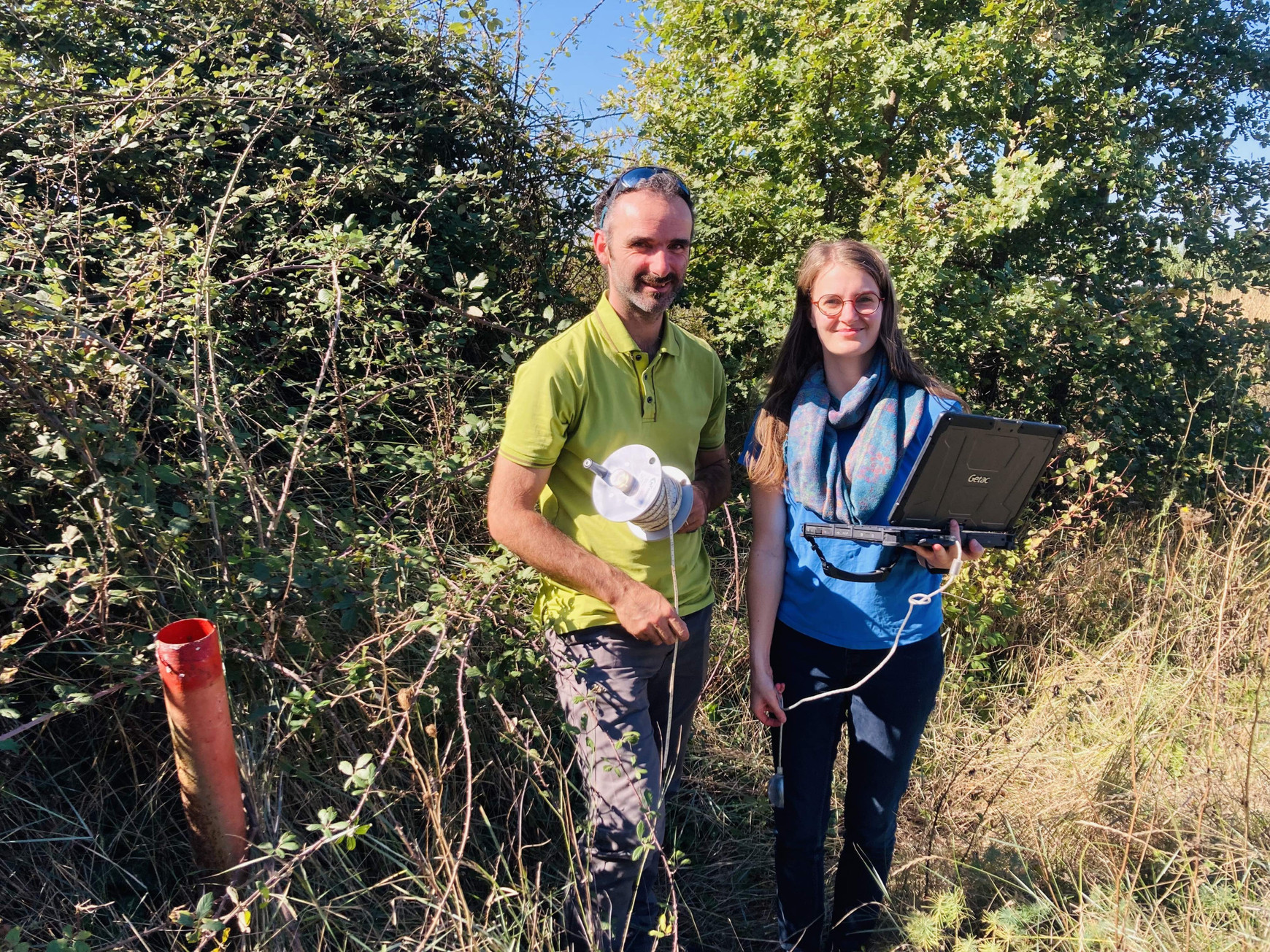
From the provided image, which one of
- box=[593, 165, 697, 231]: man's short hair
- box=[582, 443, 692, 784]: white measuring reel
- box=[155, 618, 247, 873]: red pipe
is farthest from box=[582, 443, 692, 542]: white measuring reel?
box=[155, 618, 247, 873]: red pipe

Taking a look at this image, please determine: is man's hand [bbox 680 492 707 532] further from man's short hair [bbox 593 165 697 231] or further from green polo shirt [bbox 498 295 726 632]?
man's short hair [bbox 593 165 697 231]

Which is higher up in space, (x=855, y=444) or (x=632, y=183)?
(x=632, y=183)

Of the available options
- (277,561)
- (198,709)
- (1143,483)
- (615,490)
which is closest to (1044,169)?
(1143,483)

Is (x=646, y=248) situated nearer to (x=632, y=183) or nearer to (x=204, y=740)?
(x=632, y=183)

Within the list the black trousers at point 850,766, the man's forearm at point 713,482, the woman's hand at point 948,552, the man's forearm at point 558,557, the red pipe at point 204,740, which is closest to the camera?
the red pipe at point 204,740

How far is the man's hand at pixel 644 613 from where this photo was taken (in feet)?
6.56

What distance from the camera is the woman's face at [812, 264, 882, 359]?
7.14 feet

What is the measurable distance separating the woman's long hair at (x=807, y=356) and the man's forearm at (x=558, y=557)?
1.85 feet

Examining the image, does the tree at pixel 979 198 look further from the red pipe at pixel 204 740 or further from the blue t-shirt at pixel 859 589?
the red pipe at pixel 204 740

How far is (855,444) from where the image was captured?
222cm

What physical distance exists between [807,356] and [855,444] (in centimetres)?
33

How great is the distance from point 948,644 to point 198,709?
10.8 feet

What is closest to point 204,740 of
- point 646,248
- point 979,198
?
point 646,248

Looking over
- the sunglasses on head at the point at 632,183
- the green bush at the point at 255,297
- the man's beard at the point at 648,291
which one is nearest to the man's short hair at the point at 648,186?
the sunglasses on head at the point at 632,183
